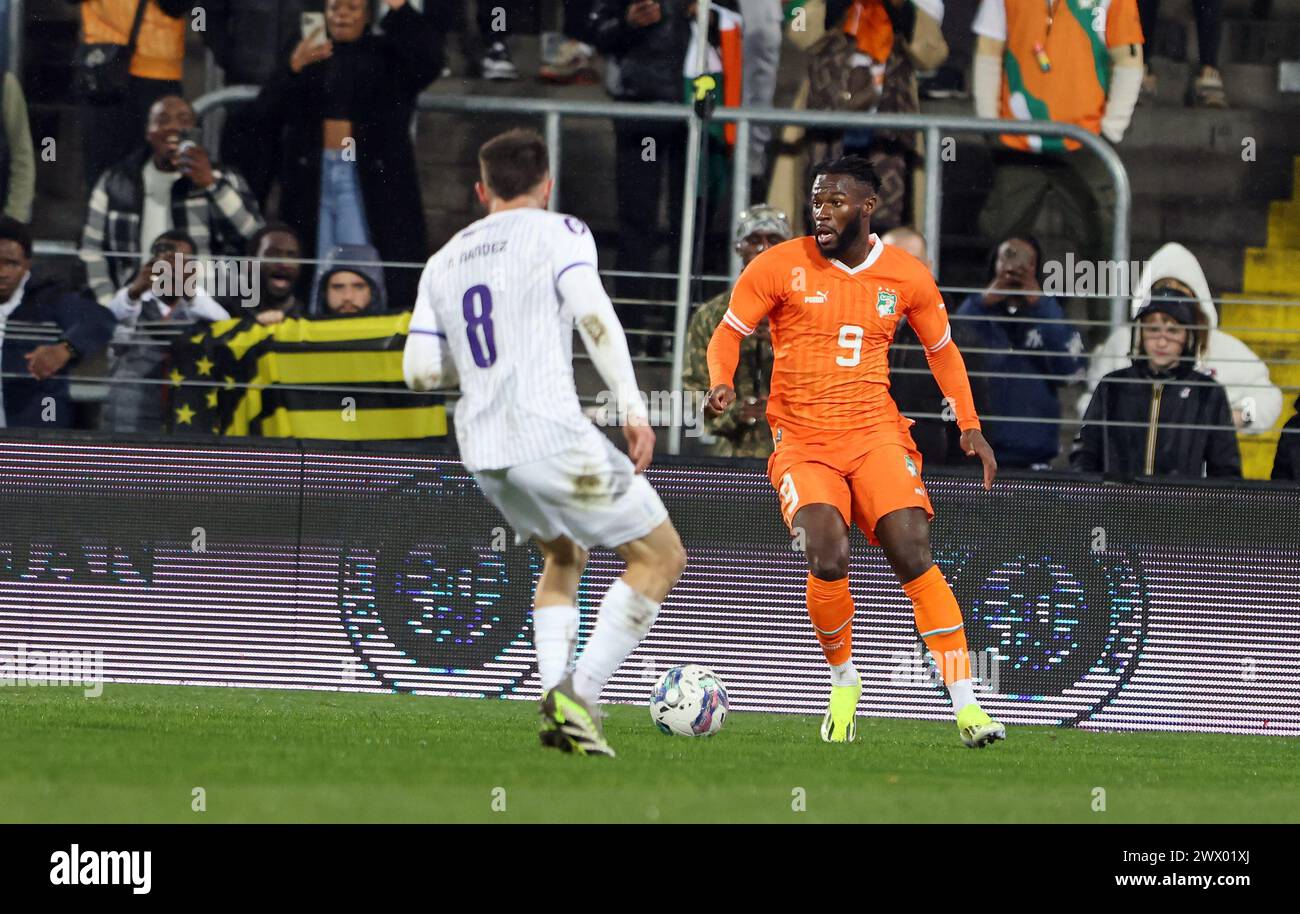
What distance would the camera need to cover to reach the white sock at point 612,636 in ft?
22.5

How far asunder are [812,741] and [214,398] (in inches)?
156

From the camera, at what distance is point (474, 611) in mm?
10133

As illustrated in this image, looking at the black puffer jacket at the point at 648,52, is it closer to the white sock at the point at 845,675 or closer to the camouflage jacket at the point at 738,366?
the camouflage jacket at the point at 738,366

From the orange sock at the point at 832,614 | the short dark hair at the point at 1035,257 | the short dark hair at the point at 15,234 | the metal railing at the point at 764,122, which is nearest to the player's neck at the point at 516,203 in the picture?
the orange sock at the point at 832,614

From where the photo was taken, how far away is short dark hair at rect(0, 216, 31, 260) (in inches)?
426

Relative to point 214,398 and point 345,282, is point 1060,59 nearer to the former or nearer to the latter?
point 345,282

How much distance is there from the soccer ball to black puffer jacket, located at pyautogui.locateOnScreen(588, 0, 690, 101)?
447 cm

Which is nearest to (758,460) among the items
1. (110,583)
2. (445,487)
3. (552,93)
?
(445,487)

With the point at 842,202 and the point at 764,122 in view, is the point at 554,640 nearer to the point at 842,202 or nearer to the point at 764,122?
the point at 842,202

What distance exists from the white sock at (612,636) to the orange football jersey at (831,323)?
153cm

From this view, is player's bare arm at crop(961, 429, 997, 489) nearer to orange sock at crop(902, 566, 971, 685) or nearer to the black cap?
orange sock at crop(902, 566, 971, 685)

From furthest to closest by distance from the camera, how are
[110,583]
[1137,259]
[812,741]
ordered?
[1137,259]
[110,583]
[812,741]
